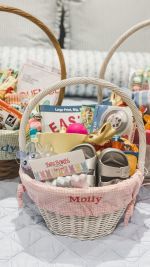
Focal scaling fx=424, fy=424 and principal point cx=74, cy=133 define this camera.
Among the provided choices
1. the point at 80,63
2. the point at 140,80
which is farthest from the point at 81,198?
the point at 80,63

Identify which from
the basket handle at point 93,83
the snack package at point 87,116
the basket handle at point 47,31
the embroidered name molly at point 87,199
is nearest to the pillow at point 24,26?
the basket handle at point 47,31

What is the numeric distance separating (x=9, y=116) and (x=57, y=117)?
0.14 meters

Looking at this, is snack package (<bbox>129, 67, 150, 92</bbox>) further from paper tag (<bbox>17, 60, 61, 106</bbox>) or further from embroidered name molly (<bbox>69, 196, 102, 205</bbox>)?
embroidered name molly (<bbox>69, 196, 102, 205</bbox>)

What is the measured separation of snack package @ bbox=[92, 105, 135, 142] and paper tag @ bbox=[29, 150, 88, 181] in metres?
0.17

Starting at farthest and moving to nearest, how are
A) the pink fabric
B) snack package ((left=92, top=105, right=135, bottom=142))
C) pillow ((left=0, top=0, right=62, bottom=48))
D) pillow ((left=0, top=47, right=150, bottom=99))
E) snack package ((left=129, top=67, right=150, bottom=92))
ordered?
pillow ((left=0, top=0, right=62, bottom=48))
pillow ((left=0, top=47, right=150, bottom=99))
snack package ((left=129, top=67, right=150, bottom=92))
snack package ((left=92, top=105, right=135, bottom=142))
the pink fabric

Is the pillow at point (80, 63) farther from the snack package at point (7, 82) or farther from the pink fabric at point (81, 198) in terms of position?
the pink fabric at point (81, 198)

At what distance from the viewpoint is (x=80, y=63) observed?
199 cm

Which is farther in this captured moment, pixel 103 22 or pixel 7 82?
pixel 103 22

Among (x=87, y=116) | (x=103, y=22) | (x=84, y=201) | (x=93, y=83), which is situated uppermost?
(x=103, y=22)

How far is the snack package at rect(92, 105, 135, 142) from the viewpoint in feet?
3.53

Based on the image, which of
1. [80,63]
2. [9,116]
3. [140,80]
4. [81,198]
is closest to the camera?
[81,198]

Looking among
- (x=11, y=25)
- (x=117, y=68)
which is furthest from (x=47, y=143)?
(x=11, y=25)

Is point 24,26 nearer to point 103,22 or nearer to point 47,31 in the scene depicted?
point 103,22

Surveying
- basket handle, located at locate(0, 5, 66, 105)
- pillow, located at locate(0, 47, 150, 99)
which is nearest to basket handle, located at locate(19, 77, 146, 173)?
basket handle, located at locate(0, 5, 66, 105)
